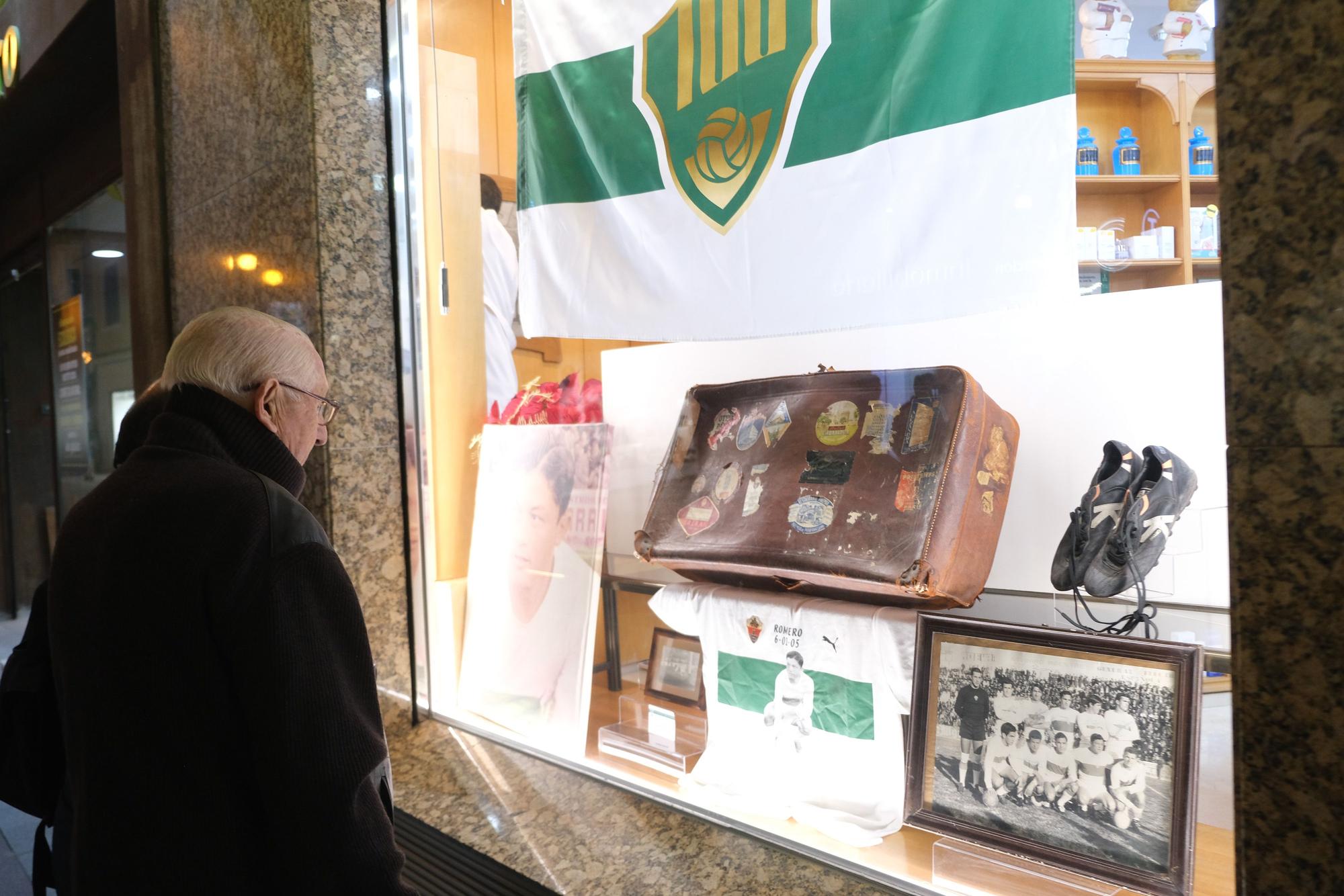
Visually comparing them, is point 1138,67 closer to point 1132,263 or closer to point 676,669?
point 1132,263

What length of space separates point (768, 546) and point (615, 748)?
2.52 ft

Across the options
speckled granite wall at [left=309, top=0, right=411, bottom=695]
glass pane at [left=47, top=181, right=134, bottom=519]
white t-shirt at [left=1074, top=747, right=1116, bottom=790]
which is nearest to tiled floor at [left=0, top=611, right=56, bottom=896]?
speckled granite wall at [left=309, top=0, right=411, bottom=695]

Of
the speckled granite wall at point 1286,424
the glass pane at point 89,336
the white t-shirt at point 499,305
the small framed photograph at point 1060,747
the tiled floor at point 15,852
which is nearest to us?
the speckled granite wall at point 1286,424

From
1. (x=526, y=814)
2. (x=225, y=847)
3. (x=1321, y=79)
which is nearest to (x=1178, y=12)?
(x=1321, y=79)

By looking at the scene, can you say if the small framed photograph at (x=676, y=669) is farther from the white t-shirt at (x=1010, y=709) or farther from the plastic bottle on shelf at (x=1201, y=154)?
the plastic bottle on shelf at (x=1201, y=154)

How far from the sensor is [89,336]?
5.28 meters

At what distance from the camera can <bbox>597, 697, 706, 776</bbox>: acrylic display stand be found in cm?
215

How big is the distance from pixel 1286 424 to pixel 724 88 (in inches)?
53.2

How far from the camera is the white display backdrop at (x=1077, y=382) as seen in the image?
4.74 ft

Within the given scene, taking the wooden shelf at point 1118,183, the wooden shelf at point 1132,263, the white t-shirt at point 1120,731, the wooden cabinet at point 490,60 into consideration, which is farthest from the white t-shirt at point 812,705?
the wooden cabinet at point 490,60

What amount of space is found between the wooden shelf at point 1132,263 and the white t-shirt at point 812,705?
68cm

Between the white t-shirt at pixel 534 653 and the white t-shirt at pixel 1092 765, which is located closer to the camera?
the white t-shirt at pixel 1092 765

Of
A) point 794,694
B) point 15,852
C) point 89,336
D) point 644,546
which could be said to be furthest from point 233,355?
point 89,336

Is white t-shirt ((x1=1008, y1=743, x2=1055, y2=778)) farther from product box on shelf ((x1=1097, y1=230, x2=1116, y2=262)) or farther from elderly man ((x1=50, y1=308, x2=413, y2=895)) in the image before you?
elderly man ((x1=50, y1=308, x2=413, y2=895))
